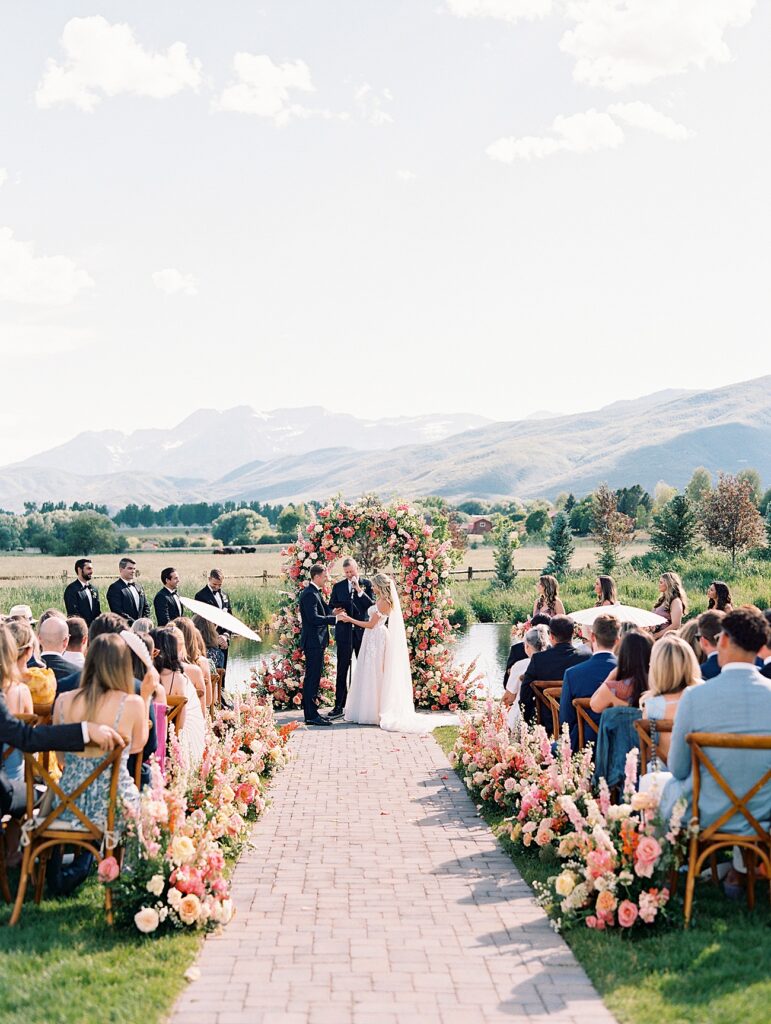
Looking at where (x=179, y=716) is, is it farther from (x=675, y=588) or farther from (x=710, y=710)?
(x=675, y=588)

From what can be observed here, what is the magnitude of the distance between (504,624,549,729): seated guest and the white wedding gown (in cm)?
407

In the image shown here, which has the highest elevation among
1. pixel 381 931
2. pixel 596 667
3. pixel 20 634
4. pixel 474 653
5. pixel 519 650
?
pixel 20 634

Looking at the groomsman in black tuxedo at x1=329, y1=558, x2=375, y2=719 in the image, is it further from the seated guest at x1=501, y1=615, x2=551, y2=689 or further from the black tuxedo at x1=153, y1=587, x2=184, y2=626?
the seated guest at x1=501, y1=615, x2=551, y2=689

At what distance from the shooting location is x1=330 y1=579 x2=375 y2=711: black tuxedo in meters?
14.0

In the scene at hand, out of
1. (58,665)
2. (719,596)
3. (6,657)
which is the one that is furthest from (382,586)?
(6,657)

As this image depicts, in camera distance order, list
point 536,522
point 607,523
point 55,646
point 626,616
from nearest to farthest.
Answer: point 55,646, point 626,616, point 607,523, point 536,522

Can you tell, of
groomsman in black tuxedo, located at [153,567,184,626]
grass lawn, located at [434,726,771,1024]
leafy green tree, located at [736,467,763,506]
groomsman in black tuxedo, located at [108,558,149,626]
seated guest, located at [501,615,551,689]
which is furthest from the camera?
leafy green tree, located at [736,467,763,506]

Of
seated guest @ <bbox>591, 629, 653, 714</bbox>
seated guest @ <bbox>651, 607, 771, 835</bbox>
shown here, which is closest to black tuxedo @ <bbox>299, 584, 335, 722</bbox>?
seated guest @ <bbox>591, 629, 653, 714</bbox>

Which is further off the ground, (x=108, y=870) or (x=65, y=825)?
(x=65, y=825)

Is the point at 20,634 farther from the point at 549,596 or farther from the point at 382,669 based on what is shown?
the point at 382,669

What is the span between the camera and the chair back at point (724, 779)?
16.8ft

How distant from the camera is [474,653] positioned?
25.5 metres

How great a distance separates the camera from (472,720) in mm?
10250

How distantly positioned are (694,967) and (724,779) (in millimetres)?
953
